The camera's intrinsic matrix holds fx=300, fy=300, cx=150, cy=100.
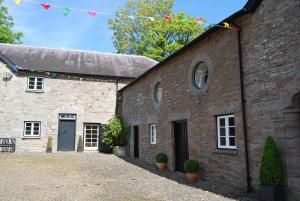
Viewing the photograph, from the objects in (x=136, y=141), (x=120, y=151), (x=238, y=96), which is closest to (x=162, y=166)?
(x=238, y=96)

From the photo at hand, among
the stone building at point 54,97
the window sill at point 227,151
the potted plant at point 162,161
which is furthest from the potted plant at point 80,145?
the window sill at point 227,151

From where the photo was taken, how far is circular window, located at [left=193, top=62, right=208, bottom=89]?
1058cm

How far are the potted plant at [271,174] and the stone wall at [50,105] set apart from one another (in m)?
16.5

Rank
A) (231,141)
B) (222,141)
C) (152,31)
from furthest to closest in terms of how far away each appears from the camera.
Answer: (152,31) < (222,141) < (231,141)

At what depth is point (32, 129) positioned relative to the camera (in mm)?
20828

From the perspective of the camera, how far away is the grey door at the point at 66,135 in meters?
21.4

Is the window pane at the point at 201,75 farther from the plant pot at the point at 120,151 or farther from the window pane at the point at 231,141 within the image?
the plant pot at the point at 120,151

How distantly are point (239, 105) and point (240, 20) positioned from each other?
95.3 inches

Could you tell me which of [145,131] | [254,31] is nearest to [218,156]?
[254,31]

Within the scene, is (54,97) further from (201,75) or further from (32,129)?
(201,75)

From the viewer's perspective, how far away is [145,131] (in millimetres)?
15727

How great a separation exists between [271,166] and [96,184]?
17.7ft

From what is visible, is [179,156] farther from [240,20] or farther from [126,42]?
[126,42]

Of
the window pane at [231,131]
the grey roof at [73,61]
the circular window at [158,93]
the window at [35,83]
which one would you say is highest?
the grey roof at [73,61]
